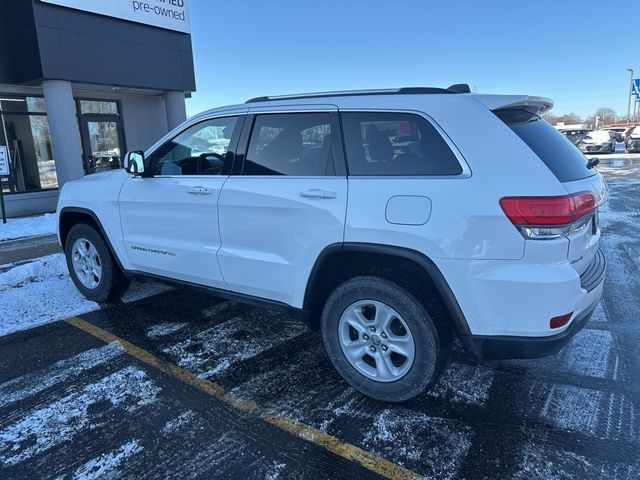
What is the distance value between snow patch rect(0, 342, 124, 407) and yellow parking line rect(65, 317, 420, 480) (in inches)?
6.3

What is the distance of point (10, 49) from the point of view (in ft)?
34.4

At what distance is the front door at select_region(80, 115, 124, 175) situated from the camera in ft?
42.4

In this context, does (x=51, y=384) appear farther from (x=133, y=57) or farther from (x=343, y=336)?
(x=133, y=57)

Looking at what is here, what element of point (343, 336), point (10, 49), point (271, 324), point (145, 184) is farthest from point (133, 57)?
point (343, 336)

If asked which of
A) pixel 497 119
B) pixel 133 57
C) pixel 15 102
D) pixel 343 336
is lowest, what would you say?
pixel 343 336

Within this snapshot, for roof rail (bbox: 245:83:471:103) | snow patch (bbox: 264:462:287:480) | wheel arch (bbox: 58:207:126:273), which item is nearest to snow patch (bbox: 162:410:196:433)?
snow patch (bbox: 264:462:287:480)

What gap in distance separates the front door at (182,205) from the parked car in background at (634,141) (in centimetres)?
3052

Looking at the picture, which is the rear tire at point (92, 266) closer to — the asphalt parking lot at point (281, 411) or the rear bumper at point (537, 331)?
the asphalt parking lot at point (281, 411)

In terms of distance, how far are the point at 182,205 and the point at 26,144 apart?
1020 cm

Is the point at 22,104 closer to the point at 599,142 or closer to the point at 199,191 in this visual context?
the point at 199,191

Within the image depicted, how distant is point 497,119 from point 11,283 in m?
5.74

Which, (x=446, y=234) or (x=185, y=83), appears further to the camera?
(x=185, y=83)

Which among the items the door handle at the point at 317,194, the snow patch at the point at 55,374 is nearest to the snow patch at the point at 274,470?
the door handle at the point at 317,194

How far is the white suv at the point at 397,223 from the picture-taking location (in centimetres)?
260
